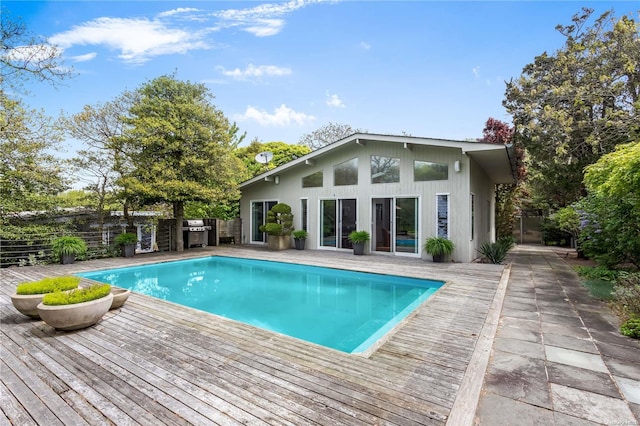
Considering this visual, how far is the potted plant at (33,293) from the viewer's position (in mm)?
4105

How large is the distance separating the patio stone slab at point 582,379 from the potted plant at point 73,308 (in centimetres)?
492

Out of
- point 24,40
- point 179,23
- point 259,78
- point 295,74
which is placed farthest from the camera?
point 259,78

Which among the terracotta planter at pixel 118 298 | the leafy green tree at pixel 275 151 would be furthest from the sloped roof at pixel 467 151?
the leafy green tree at pixel 275 151

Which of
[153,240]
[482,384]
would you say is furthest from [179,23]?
[482,384]

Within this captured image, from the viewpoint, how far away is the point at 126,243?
1032cm

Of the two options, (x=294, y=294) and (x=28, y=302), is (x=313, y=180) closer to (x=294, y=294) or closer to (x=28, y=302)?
(x=294, y=294)

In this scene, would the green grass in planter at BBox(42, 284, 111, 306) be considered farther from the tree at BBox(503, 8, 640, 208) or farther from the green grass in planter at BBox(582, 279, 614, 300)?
the tree at BBox(503, 8, 640, 208)

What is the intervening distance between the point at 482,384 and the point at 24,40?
8462mm

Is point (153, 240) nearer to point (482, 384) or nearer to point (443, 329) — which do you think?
point (443, 329)

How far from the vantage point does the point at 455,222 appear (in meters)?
9.27

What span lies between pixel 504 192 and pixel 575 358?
15.2 meters

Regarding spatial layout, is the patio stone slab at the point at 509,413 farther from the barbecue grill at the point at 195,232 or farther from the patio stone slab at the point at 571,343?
the barbecue grill at the point at 195,232

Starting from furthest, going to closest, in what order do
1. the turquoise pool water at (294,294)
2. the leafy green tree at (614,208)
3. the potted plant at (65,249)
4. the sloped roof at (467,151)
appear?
the potted plant at (65,249) → the sloped roof at (467,151) → the turquoise pool water at (294,294) → the leafy green tree at (614,208)

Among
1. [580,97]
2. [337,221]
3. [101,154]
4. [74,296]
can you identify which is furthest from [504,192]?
[101,154]
